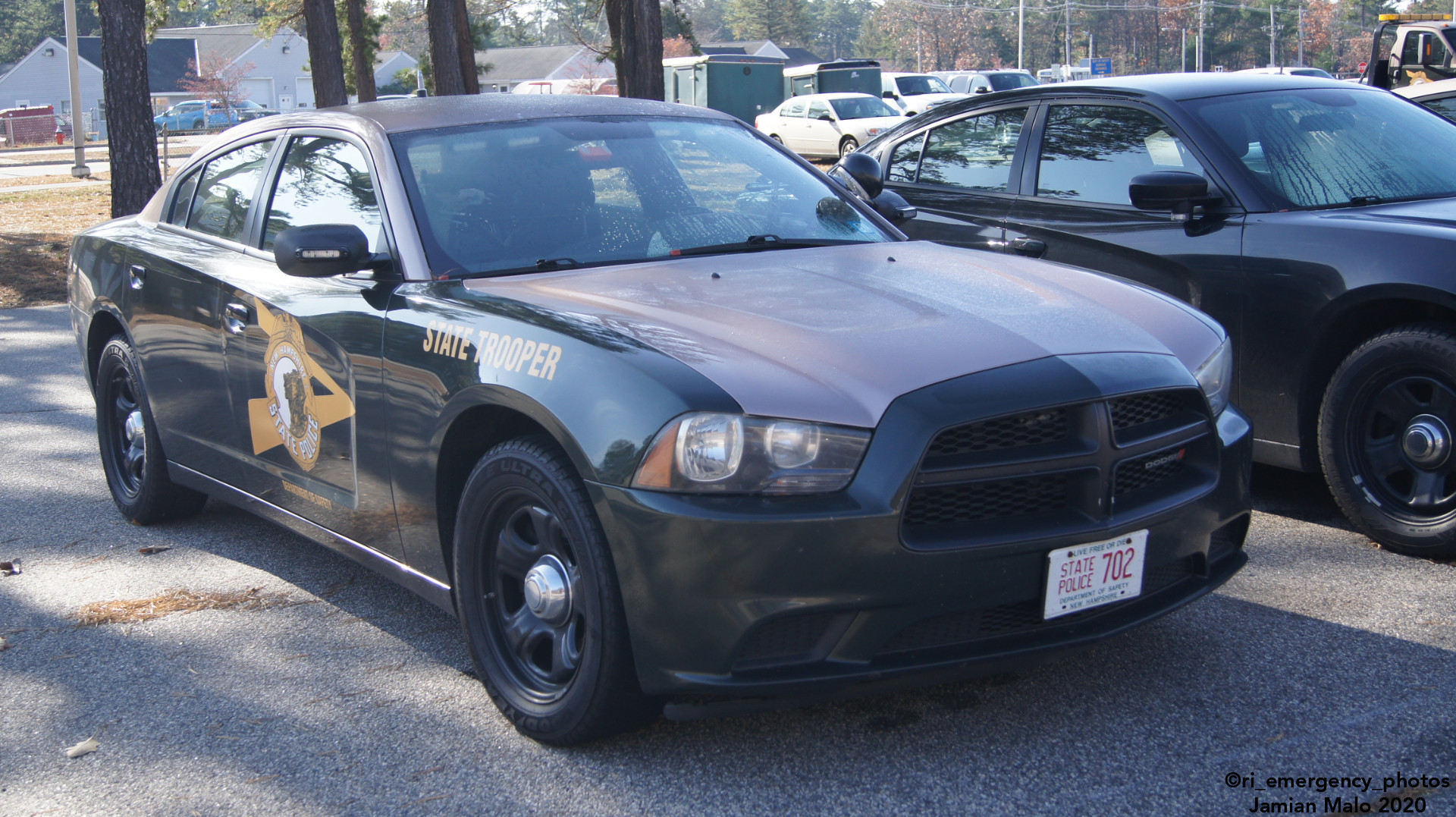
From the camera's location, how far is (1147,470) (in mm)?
2967

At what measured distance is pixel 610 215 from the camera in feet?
12.3

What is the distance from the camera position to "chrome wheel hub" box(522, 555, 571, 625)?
2.96m

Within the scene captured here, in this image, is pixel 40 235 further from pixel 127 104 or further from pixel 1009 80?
pixel 1009 80

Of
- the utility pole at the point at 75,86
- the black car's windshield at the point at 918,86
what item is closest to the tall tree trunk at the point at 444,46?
the utility pole at the point at 75,86

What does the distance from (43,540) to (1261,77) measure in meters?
5.26

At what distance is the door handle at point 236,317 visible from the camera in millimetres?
4027

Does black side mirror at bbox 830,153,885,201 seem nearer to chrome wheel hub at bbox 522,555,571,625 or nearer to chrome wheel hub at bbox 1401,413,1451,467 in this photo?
chrome wheel hub at bbox 1401,413,1451,467

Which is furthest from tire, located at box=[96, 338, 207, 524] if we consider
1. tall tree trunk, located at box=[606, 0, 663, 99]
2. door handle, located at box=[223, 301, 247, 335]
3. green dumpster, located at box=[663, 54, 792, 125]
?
green dumpster, located at box=[663, 54, 792, 125]

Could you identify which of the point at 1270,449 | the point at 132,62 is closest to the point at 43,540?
the point at 1270,449

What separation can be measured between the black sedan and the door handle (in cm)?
297

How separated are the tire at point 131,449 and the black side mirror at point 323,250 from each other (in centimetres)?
163

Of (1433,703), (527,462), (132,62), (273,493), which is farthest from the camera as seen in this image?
(132,62)

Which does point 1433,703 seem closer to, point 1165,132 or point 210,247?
point 1165,132

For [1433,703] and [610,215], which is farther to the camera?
[610,215]
